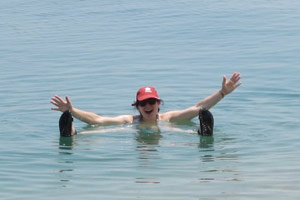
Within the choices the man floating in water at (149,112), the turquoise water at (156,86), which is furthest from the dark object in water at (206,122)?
the turquoise water at (156,86)

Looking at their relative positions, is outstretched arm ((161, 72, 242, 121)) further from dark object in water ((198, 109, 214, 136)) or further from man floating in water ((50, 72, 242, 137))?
dark object in water ((198, 109, 214, 136))

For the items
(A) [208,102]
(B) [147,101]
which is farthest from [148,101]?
(A) [208,102]

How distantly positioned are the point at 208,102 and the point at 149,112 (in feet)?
→ 3.15

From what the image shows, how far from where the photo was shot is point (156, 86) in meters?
16.6

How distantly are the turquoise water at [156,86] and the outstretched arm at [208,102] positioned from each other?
0.69 feet

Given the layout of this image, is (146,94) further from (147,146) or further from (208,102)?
(147,146)

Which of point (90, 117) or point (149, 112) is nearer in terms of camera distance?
point (90, 117)

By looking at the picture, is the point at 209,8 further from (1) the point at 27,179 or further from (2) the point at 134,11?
(1) the point at 27,179

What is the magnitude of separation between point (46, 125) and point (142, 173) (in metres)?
3.92

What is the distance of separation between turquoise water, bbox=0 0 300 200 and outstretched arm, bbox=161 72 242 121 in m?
0.21

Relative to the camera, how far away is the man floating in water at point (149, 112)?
12133 millimetres

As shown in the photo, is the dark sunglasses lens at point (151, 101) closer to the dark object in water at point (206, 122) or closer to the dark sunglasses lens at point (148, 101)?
the dark sunglasses lens at point (148, 101)

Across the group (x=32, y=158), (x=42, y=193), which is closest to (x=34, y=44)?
(x=32, y=158)

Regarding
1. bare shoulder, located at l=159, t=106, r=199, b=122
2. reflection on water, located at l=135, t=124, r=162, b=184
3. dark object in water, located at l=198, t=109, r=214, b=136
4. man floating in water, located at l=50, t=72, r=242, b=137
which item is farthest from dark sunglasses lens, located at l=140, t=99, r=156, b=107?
dark object in water, located at l=198, t=109, r=214, b=136
